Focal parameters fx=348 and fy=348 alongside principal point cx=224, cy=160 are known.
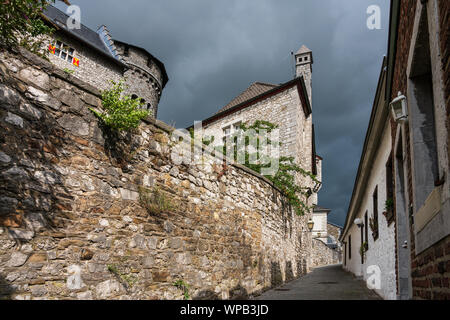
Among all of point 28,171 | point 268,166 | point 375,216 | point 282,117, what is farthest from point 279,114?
point 28,171

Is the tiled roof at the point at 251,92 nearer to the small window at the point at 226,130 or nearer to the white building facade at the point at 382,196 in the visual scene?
the small window at the point at 226,130

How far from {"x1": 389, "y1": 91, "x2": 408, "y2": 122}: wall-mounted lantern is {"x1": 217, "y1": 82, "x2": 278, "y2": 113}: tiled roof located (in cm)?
1376

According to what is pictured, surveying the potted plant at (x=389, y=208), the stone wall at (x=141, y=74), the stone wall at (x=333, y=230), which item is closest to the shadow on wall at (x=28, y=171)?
the potted plant at (x=389, y=208)

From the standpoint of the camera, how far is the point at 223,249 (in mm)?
6605

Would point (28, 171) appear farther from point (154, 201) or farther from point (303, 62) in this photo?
point (303, 62)

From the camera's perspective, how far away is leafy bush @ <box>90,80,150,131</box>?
4511 millimetres

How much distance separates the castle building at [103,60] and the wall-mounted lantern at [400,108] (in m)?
9.70

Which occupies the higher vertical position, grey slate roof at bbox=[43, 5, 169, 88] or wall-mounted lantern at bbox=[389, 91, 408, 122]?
grey slate roof at bbox=[43, 5, 169, 88]

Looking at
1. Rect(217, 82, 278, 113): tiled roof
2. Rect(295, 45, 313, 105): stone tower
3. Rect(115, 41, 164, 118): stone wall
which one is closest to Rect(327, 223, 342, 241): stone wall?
Rect(295, 45, 313, 105): stone tower

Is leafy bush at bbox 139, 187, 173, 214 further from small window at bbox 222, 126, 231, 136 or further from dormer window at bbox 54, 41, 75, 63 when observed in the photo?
dormer window at bbox 54, 41, 75, 63

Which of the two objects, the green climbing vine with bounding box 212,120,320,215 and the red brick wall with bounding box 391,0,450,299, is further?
the green climbing vine with bounding box 212,120,320,215

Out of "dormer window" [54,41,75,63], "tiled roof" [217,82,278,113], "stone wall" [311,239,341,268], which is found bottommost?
"stone wall" [311,239,341,268]

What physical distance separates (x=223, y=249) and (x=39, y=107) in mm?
4124
